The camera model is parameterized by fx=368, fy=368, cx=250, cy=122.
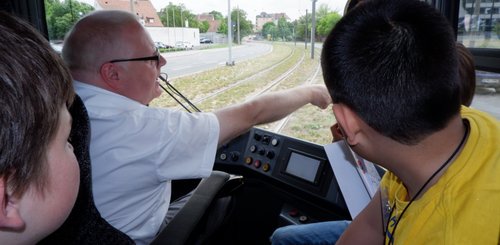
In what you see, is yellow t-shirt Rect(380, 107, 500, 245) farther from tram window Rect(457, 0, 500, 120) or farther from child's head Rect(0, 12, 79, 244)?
child's head Rect(0, 12, 79, 244)

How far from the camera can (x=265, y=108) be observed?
1859mm

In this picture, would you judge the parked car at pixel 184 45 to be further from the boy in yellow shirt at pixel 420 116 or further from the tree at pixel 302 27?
the boy in yellow shirt at pixel 420 116

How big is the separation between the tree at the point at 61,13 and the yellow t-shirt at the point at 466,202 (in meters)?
1.81

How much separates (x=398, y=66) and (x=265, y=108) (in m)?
1.14

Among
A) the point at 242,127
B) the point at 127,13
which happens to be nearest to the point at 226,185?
the point at 242,127

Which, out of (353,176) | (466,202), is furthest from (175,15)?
(466,202)

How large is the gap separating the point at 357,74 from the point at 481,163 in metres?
0.30

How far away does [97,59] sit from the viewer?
1.67 m

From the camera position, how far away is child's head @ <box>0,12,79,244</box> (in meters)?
0.63

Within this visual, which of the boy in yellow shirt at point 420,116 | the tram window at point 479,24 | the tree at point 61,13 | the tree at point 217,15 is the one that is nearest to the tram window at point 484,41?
the tram window at point 479,24

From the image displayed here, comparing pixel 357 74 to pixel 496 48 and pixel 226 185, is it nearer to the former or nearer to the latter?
pixel 496 48

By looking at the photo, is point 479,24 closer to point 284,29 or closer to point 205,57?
point 284,29

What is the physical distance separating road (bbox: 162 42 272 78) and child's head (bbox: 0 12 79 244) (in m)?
1.31

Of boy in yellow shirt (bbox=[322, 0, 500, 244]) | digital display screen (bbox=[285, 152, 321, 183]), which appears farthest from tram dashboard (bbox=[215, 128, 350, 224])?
boy in yellow shirt (bbox=[322, 0, 500, 244])
